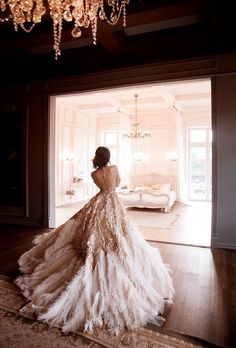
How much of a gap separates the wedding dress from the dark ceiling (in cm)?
197

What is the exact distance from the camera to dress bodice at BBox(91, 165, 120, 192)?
2680 millimetres

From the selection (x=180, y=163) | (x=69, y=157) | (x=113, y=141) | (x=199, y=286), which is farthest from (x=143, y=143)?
(x=199, y=286)

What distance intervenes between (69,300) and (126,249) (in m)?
0.67

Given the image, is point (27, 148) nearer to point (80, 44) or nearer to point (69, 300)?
point (80, 44)

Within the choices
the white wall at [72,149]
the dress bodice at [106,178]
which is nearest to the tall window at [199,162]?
the white wall at [72,149]

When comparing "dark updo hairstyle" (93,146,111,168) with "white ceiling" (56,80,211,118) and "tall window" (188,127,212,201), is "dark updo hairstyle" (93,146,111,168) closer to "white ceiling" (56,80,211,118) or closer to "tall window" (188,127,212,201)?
"white ceiling" (56,80,211,118)

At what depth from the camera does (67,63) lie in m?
4.77

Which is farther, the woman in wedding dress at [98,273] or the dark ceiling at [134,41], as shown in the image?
the dark ceiling at [134,41]

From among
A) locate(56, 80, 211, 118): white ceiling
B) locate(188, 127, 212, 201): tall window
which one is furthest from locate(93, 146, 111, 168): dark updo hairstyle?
locate(188, 127, 212, 201): tall window

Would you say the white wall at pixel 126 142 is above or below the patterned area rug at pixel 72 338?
above

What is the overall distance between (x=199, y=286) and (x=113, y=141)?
8.68 m

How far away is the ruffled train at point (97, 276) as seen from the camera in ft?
6.58

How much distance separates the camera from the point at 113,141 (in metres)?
10.9

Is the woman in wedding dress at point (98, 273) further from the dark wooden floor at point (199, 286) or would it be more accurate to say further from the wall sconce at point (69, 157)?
the wall sconce at point (69, 157)
